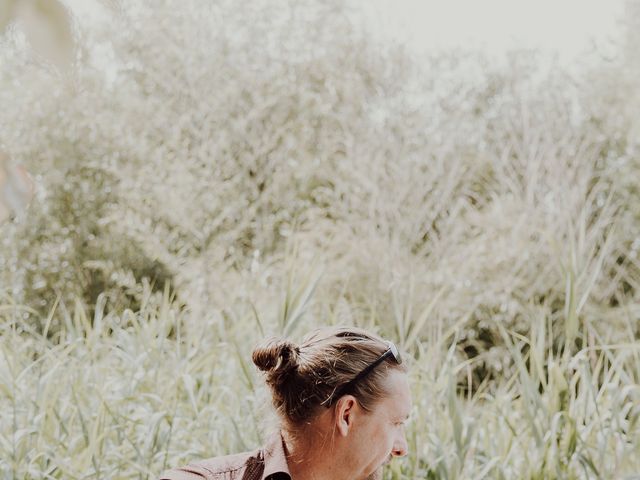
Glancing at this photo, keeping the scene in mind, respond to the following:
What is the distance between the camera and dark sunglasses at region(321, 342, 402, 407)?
1566mm

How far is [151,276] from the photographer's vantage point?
10109 mm

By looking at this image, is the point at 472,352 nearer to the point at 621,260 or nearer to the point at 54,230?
the point at 621,260

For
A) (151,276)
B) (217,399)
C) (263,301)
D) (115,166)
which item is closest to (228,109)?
(115,166)

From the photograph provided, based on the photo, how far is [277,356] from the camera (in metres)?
1.56

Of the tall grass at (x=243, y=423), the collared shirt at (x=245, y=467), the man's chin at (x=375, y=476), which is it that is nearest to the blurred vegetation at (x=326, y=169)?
the tall grass at (x=243, y=423)

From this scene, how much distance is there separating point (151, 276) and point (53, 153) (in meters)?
1.73

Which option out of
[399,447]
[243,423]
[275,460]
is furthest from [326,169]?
[275,460]

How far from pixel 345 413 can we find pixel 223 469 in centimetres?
22

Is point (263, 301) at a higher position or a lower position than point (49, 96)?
lower

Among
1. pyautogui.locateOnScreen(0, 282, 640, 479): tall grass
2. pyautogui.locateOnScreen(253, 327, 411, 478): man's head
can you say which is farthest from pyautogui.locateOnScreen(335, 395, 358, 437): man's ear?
pyautogui.locateOnScreen(0, 282, 640, 479): tall grass

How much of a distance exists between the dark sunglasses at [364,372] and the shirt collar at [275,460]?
10cm

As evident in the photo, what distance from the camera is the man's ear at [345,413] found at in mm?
1566

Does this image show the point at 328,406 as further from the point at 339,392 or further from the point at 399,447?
the point at 399,447

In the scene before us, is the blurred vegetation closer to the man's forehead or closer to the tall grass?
the tall grass
